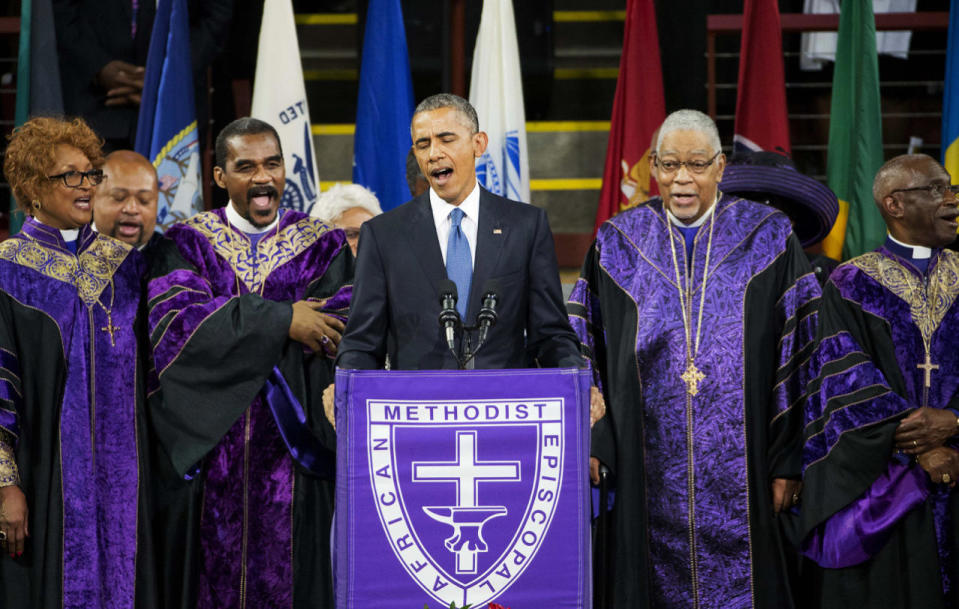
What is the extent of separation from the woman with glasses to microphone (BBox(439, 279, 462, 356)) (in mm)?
1470

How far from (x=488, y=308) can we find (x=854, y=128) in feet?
12.0

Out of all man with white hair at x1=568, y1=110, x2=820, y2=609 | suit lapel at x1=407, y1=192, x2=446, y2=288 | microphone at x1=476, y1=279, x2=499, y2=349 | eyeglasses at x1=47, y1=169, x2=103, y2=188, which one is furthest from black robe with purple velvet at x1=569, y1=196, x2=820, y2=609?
eyeglasses at x1=47, y1=169, x2=103, y2=188

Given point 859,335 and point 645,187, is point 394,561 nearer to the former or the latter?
point 859,335

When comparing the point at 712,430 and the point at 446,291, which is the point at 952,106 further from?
the point at 446,291

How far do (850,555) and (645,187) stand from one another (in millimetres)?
2585

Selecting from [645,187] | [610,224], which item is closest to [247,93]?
[645,187]

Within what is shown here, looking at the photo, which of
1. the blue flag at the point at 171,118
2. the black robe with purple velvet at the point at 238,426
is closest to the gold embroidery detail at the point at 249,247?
the black robe with purple velvet at the point at 238,426

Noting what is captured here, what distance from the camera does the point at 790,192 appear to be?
15.1ft

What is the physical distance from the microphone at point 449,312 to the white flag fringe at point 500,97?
10.5 ft

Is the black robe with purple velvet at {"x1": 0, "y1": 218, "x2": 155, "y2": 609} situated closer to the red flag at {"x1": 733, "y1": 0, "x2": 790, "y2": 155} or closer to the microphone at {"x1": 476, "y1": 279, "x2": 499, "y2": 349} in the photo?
the microphone at {"x1": 476, "y1": 279, "x2": 499, "y2": 349}

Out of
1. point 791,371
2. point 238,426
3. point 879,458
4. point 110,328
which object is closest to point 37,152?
point 110,328

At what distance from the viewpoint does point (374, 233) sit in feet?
11.0

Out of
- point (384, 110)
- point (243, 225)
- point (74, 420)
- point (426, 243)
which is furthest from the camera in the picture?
point (384, 110)

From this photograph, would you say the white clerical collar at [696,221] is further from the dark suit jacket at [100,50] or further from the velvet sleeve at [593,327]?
the dark suit jacket at [100,50]
